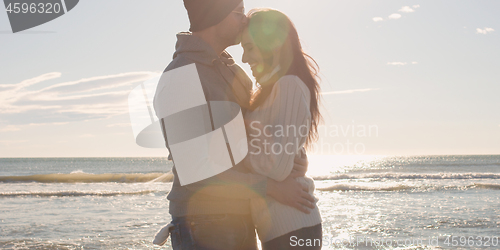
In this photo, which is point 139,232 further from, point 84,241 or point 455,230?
point 455,230

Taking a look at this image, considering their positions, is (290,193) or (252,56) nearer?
(290,193)

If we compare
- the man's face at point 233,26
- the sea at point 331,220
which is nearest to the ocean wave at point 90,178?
the sea at point 331,220

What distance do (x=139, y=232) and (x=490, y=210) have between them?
8.36 m

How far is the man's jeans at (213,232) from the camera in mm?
1938

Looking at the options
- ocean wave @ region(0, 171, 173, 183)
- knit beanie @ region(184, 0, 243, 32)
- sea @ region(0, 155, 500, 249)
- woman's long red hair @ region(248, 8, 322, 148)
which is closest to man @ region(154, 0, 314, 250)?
knit beanie @ region(184, 0, 243, 32)

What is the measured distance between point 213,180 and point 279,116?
1.56 ft

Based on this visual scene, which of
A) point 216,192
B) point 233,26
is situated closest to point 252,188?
point 216,192

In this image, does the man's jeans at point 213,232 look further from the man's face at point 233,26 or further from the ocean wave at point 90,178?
the ocean wave at point 90,178

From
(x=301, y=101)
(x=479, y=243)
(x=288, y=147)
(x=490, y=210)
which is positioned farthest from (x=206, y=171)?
(x=490, y=210)

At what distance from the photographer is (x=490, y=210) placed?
30.4 ft

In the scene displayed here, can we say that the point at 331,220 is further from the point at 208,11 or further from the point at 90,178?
the point at 90,178

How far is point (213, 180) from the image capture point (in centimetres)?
191

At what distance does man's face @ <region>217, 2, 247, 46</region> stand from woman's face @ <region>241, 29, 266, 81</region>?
0.15 feet

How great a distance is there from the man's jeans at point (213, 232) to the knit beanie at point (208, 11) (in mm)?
1107
